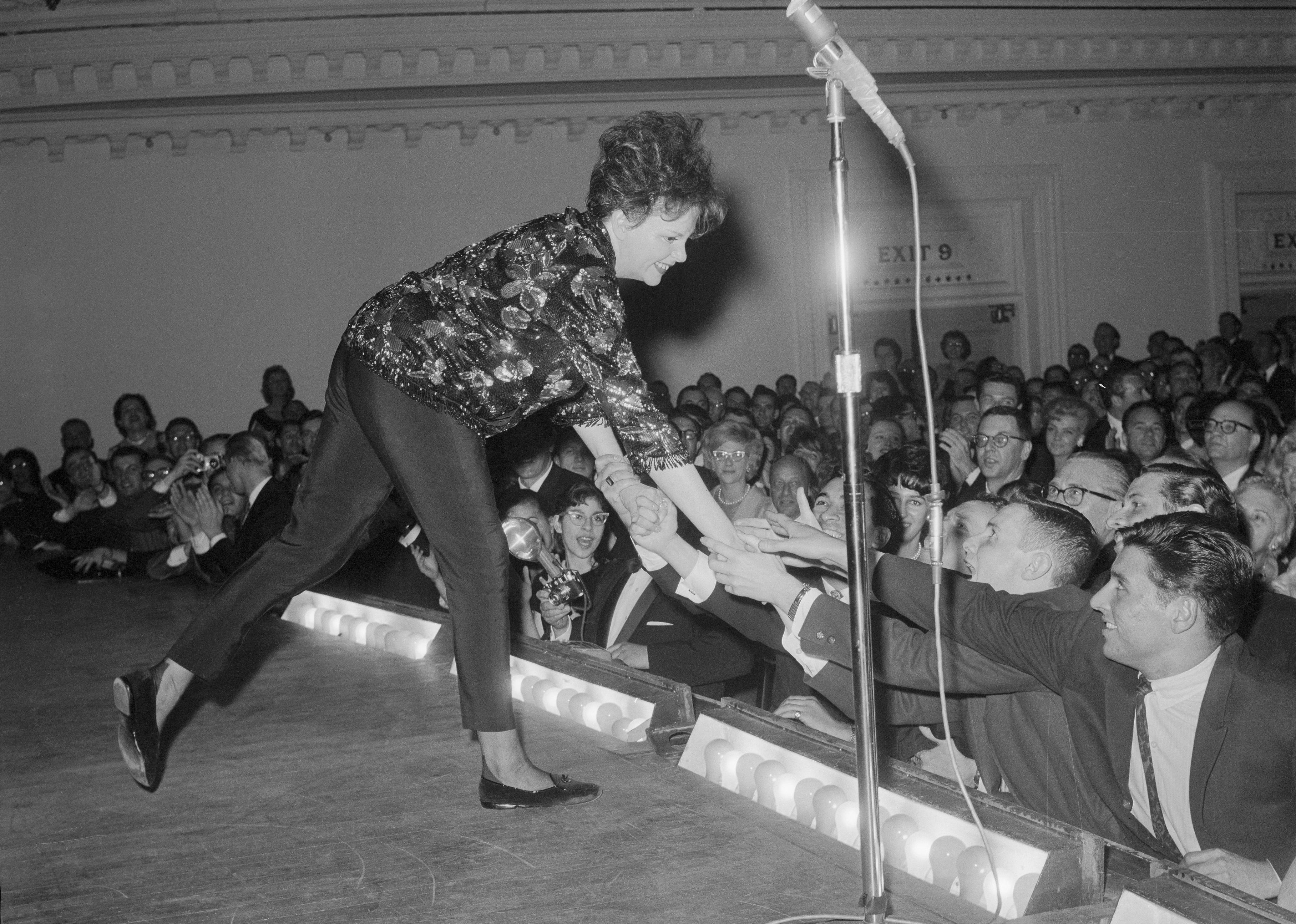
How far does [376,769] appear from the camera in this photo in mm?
2471

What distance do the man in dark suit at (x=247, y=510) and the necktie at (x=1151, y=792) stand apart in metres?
3.05

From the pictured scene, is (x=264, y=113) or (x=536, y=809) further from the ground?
(x=264, y=113)

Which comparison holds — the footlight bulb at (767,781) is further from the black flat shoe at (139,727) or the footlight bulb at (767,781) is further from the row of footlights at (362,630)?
the row of footlights at (362,630)

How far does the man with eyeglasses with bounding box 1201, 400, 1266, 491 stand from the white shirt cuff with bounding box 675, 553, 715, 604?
2.56 m

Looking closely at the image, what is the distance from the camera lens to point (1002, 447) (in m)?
4.30

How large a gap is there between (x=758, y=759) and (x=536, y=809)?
1.30 ft

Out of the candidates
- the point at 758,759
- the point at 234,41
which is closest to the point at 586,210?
the point at 758,759

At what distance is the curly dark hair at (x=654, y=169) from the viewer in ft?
6.88

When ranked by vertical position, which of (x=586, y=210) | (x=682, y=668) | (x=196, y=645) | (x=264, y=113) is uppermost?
(x=264, y=113)

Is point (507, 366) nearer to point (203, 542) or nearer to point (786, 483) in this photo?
point (786, 483)

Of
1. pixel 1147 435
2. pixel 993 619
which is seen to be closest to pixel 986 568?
pixel 993 619

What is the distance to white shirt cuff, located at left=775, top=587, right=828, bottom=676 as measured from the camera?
6.86ft

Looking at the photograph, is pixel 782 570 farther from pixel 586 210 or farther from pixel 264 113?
pixel 264 113

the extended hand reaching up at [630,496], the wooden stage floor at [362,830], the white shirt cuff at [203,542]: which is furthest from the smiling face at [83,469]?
the extended hand reaching up at [630,496]
